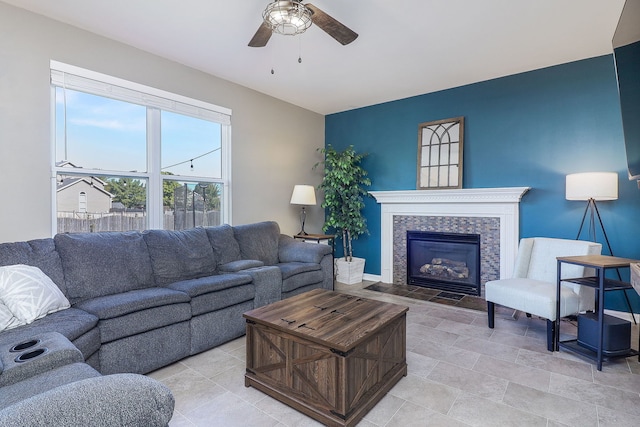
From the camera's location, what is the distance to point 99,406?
29.1 inches

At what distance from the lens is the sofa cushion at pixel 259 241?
3.73m

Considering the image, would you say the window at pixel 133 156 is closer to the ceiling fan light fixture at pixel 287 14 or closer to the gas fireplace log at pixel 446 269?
the ceiling fan light fixture at pixel 287 14

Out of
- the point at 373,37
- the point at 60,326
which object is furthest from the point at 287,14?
the point at 60,326

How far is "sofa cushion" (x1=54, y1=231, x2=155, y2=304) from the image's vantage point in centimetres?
239

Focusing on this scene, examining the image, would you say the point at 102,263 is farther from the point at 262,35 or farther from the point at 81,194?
the point at 262,35

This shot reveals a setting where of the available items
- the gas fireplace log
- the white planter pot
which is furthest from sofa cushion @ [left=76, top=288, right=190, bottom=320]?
the gas fireplace log

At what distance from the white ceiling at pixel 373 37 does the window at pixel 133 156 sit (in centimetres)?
51

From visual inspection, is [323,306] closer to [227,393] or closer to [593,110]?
[227,393]

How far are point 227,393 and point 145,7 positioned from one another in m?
2.92

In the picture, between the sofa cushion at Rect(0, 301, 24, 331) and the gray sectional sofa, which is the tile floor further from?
the sofa cushion at Rect(0, 301, 24, 331)

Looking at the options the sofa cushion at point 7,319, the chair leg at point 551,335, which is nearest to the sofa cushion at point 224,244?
the sofa cushion at point 7,319

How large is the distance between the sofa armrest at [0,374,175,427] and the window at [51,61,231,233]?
2.65 m

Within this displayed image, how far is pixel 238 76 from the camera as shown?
3854 millimetres

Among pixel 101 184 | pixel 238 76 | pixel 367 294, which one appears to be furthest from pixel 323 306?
pixel 238 76
